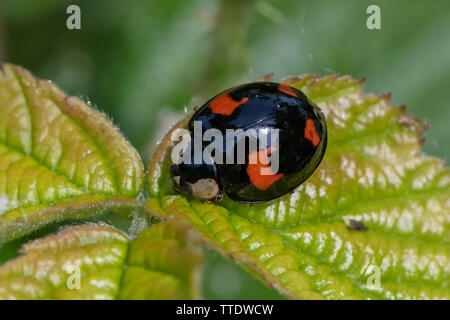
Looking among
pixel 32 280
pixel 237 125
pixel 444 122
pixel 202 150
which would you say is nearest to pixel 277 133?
pixel 237 125

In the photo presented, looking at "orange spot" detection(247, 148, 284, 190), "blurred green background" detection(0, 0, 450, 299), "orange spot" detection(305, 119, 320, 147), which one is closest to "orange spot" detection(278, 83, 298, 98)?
"orange spot" detection(305, 119, 320, 147)

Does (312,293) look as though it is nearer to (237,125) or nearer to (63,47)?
(237,125)

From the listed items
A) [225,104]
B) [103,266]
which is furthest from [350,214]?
[103,266]

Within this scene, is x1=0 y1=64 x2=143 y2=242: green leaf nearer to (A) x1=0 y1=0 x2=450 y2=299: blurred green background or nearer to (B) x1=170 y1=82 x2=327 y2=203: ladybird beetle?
(B) x1=170 y1=82 x2=327 y2=203: ladybird beetle

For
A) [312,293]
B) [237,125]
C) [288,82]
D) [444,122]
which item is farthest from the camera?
[444,122]

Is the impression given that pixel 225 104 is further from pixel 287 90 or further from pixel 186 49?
pixel 186 49

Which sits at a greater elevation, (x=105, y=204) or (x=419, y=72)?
(x=419, y=72)

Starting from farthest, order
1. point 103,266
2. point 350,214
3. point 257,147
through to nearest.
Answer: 1. point 350,214
2. point 257,147
3. point 103,266

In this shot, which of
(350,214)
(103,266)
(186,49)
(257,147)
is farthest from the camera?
(186,49)
